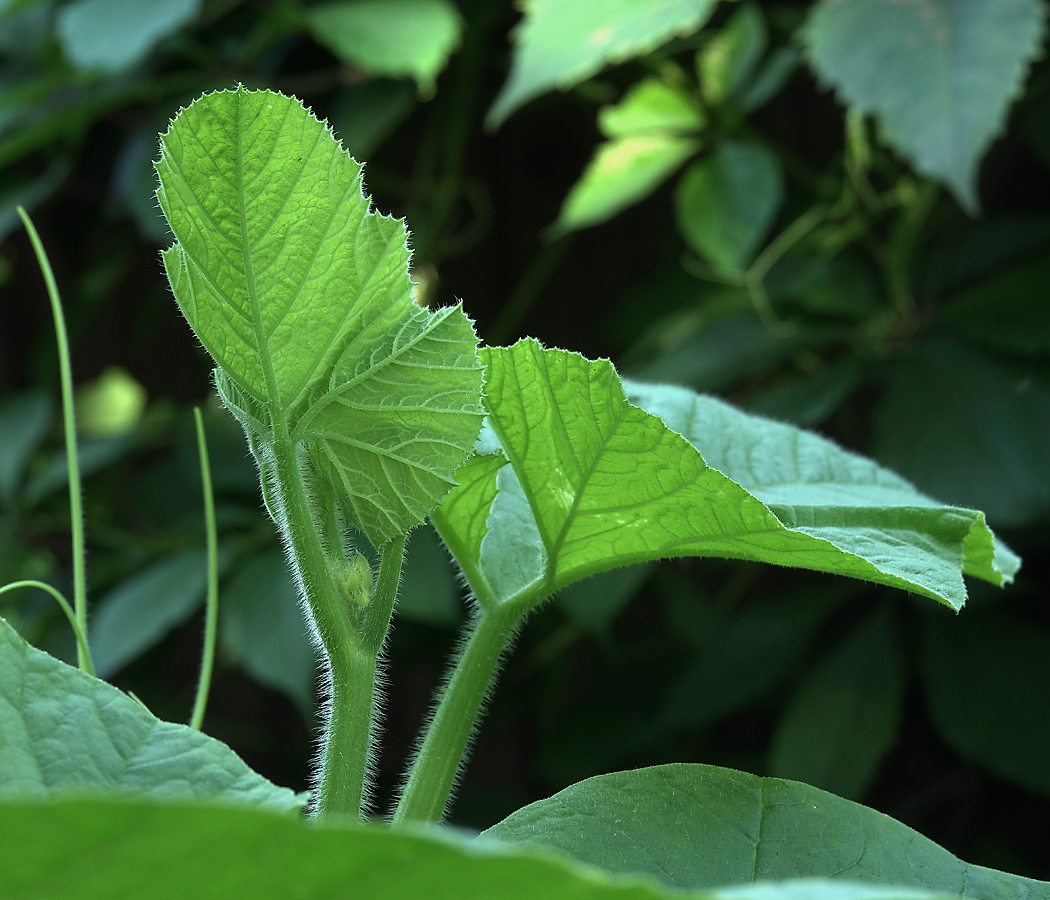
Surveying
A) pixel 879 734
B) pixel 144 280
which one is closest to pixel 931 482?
pixel 879 734

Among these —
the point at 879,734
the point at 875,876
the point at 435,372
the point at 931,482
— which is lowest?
the point at 879,734

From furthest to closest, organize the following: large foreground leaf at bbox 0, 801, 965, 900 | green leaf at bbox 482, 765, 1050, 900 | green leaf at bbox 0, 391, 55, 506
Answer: green leaf at bbox 0, 391, 55, 506
green leaf at bbox 482, 765, 1050, 900
large foreground leaf at bbox 0, 801, 965, 900

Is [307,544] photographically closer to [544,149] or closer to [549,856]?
[549,856]

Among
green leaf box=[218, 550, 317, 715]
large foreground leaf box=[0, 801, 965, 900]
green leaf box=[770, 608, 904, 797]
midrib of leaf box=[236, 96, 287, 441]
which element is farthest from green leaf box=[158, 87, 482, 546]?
green leaf box=[770, 608, 904, 797]

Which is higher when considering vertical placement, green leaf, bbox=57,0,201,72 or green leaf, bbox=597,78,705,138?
green leaf, bbox=57,0,201,72

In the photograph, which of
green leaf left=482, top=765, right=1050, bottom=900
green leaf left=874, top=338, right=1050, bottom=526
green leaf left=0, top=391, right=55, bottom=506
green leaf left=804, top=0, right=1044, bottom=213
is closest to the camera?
green leaf left=482, top=765, right=1050, bottom=900

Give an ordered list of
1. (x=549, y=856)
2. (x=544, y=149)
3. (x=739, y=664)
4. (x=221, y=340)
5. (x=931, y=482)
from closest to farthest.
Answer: (x=549, y=856)
(x=221, y=340)
(x=931, y=482)
(x=739, y=664)
(x=544, y=149)

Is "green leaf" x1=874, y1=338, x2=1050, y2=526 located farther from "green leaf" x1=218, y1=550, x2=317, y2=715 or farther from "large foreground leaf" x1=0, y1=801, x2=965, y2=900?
"large foreground leaf" x1=0, y1=801, x2=965, y2=900
